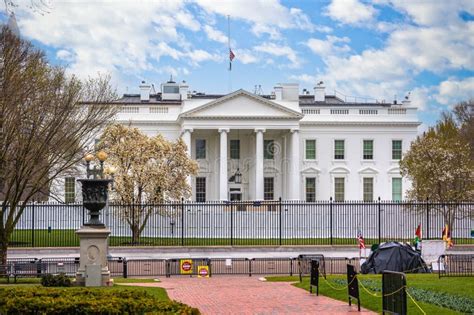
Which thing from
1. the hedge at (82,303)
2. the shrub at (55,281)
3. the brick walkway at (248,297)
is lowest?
the brick walkway at (248,297)

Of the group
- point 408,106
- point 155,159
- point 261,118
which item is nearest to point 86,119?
point 155,159

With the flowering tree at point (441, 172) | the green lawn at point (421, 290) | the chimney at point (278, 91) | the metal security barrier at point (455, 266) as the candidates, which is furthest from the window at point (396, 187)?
the green lawn at point (421, 290)

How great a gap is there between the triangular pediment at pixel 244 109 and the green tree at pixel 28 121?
1273 inches

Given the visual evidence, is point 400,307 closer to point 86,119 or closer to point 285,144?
point 86,119

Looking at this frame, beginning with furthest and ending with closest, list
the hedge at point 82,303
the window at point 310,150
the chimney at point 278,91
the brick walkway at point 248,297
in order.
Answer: the chimney at point 278,91, the window at point 310,150, the brick walkway at point 248,297, the hedge at point 82,303

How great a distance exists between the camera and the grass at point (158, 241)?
4309cm

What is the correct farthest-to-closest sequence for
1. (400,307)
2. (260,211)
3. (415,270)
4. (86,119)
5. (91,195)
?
(260,211) → (86,119) → (415,270) → (91,195) → (400,307)

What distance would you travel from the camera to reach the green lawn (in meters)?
19.5

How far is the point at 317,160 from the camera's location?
79.1 metres

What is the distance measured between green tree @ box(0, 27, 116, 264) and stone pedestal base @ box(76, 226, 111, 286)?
667cm

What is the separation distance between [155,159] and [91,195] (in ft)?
88.9

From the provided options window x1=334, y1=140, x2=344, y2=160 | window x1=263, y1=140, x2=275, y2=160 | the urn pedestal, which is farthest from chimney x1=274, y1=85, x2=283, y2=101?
the urn pedestal

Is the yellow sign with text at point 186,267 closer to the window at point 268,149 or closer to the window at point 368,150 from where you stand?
the window at point 268,149

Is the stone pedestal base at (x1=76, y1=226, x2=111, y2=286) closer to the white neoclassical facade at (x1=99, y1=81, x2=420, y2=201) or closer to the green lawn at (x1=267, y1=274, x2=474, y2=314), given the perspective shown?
the green lawn at (x1=267, y1=274, x2=474, y2=314)
